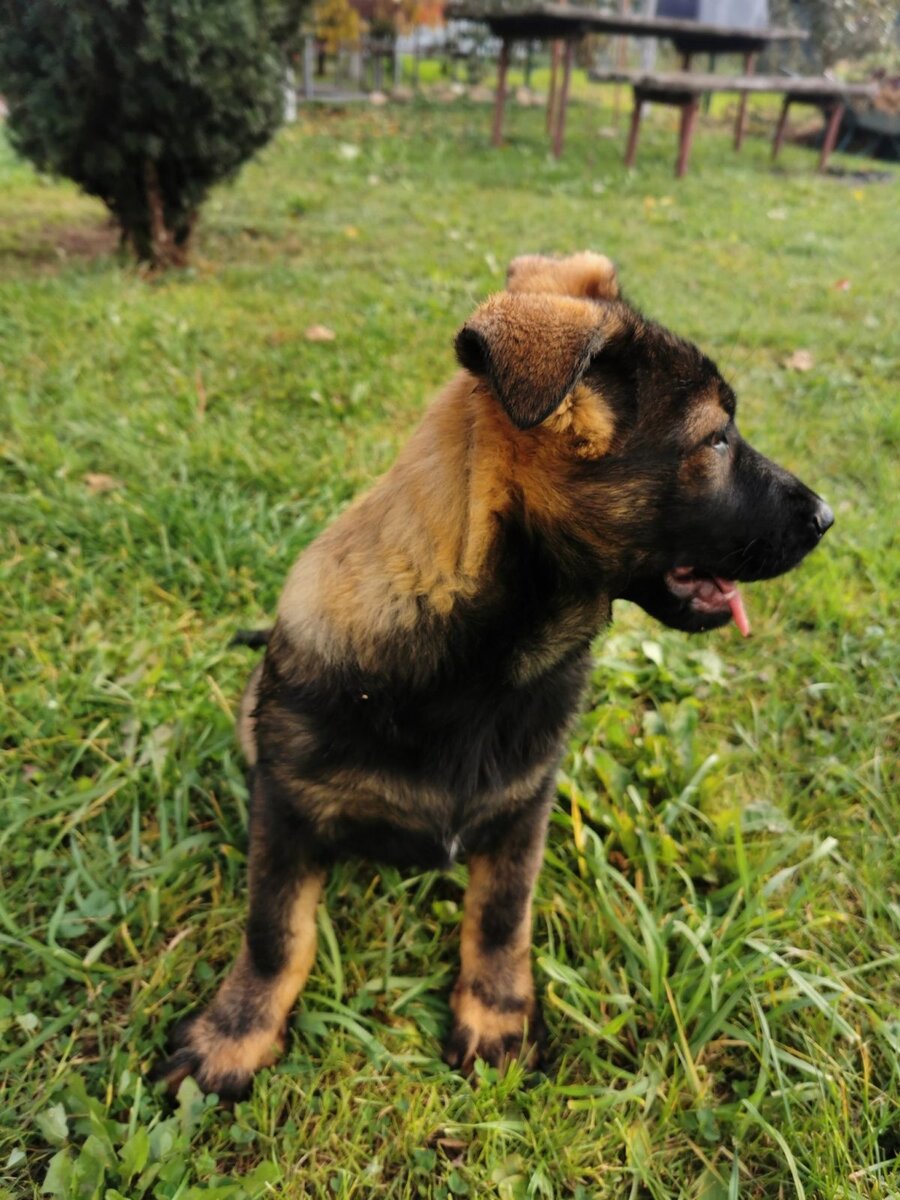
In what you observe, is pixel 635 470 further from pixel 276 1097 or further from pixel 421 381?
pixel 421 381

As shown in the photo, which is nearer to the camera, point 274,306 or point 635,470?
point 635,470

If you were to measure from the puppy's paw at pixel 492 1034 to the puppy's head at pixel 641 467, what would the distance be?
3.36 ft

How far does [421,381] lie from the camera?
474cm

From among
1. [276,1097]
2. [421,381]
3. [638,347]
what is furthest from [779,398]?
[276,1097]

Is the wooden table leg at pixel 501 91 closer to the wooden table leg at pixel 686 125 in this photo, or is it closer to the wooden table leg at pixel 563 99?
the wooden table leg at pixel 563 99

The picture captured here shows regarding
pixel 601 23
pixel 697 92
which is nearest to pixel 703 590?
pixel 697 92

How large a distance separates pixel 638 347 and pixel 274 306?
4301mm

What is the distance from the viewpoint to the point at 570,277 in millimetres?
2154

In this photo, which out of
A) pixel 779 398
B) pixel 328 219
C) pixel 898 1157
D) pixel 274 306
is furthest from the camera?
pixel 328 219

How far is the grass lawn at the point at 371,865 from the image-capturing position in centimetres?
187

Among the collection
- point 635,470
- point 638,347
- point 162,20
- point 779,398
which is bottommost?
point 779,398

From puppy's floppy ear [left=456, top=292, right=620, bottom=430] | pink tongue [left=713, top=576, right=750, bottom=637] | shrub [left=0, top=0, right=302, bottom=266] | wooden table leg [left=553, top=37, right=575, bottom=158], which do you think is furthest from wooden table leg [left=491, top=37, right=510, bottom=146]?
puppy's floppy ear [left=456, top=292, right=620, bottom=430]

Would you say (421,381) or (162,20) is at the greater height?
(162,20)

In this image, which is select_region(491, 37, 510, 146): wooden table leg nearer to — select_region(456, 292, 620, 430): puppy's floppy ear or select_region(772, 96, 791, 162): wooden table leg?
select_region(772, 96, 791, 162): wooden table leg
